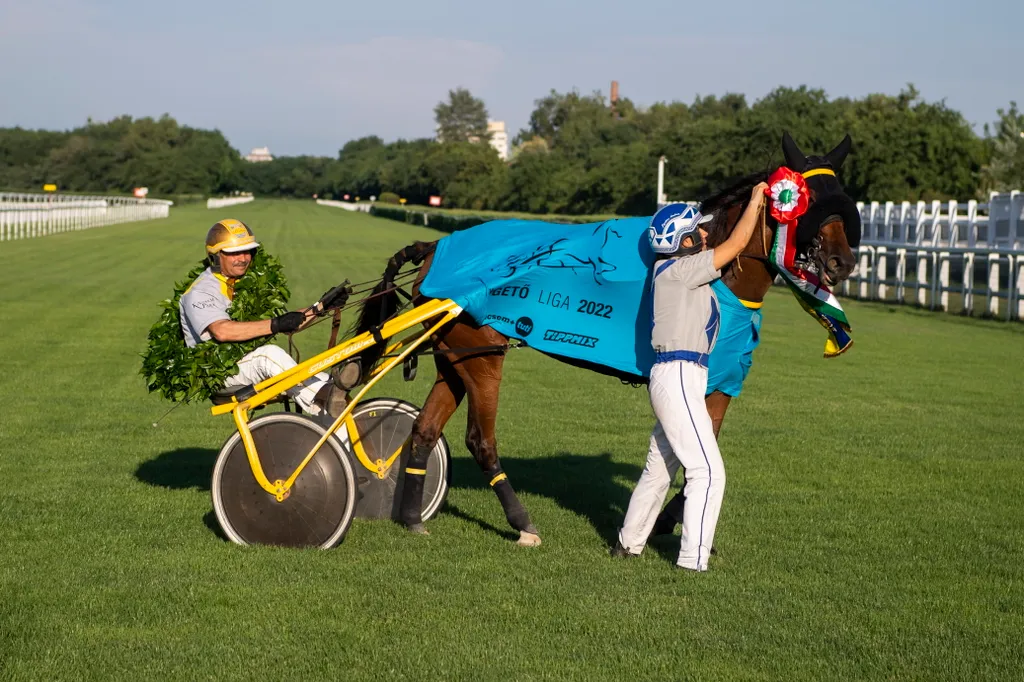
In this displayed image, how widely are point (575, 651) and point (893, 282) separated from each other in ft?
72.8

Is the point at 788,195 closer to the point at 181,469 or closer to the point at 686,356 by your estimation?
the point at 686,356

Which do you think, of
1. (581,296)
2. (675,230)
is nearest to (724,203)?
(675,230)

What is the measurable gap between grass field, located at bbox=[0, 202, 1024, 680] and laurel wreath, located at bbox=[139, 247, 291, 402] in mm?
815

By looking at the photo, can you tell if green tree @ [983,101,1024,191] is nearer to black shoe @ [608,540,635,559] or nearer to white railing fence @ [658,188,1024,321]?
white railing fence @ [658,188,1024,321]

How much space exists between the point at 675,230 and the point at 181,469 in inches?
→ 168

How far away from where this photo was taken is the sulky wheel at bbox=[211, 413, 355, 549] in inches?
256

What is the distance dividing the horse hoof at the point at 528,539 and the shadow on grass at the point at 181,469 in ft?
7.94

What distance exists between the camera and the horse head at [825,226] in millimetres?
6023

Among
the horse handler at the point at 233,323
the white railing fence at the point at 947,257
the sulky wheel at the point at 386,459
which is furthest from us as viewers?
the white railing fence at the point at 947,257

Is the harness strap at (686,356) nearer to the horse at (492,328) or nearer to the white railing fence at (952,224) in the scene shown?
the horse at (492,328)

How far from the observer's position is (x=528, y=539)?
670 centimetres

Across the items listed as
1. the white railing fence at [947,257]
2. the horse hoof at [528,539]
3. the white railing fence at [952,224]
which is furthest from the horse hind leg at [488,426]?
the white railing fence at [947,257]

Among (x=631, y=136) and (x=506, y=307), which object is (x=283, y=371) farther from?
(x=631, y=136)

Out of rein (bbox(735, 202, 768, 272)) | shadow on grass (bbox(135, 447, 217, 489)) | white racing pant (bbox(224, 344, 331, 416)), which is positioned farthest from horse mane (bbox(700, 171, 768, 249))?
shadow on grass (bbox(135, 447, 217, 489))
